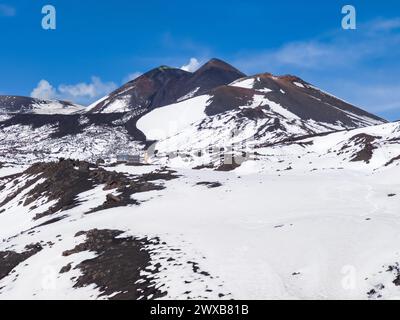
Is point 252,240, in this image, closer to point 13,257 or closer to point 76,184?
point 13,257

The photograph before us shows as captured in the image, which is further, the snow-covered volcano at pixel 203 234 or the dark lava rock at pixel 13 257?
the dark lava rock at pixel 13 257

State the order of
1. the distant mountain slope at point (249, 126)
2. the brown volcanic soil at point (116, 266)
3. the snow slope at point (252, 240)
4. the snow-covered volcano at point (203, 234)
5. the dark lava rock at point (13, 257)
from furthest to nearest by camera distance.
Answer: the distant mountain slope at point (249, 126) → the dark lava rock at point (13, 257) → the brown volcanic soil at point (116, 266) → the snow-covered volcano at point (203, 234) → the snow slope at point (252, 240)

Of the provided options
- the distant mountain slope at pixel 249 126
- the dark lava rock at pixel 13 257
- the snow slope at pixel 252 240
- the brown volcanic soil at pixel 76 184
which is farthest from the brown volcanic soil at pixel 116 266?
the distant mountain slope at pixel 249 126

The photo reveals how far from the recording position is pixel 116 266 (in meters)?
24.4

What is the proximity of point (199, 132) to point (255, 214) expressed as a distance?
13576 centimetres

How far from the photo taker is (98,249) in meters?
28.2

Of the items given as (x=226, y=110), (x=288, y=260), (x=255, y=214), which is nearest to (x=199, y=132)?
(x=226, y=110)

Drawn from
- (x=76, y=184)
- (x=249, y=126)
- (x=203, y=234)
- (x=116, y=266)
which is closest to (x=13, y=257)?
(x=116, y=266)

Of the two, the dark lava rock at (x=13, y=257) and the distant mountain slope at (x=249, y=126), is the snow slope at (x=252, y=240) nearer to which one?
the dark lava rock at (x=13, y=257)

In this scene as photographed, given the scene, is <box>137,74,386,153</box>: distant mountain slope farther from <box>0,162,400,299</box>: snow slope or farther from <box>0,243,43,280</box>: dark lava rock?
<box>0,243,43,280</box>: dark lava rock

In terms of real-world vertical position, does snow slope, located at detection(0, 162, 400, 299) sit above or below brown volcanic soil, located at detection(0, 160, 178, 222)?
below

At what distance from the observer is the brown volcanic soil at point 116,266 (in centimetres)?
2061

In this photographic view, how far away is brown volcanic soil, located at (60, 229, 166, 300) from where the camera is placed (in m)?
20.6

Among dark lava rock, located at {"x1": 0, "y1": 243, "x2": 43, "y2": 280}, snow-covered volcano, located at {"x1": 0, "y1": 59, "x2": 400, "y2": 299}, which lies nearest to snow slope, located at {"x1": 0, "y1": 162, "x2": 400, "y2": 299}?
snow-covered volcano, located at {"x1": 0, "y1": 59, "x2": 400, "y2": 299}
